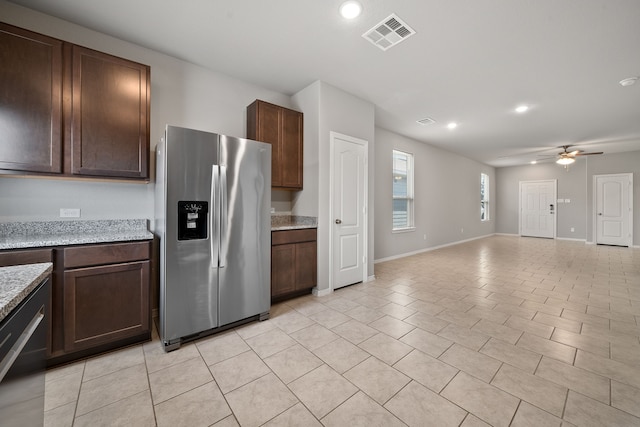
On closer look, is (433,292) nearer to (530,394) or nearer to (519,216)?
(530,394)

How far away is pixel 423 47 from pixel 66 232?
3.87 metres

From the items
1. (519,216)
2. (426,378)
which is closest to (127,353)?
(426,378)

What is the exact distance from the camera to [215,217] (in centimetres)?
232

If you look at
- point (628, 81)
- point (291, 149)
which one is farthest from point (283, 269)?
point (628, 81)

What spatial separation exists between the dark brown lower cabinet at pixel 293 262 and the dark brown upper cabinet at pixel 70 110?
1.53 m

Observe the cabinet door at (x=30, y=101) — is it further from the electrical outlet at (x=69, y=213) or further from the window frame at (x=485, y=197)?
the window frame at (x=485, y=197)

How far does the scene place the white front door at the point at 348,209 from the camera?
3.57 meters

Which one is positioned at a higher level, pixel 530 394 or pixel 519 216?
pixel 519 216

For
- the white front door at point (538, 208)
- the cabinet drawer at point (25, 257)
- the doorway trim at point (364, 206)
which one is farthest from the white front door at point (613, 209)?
the cabinet drawer at point (25, 257)

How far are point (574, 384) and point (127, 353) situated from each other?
3.30 meters

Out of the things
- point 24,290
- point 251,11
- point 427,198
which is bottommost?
point 24,290

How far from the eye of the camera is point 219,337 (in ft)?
7.77

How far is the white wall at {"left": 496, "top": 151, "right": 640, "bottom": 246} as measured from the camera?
7160mm

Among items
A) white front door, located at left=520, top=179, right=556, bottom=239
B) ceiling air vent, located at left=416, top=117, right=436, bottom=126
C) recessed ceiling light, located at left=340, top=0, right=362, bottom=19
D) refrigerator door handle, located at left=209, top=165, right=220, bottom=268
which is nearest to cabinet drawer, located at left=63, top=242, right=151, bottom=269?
refrigerator door handle, located at left=209, top=165, right=220, bottom=268
